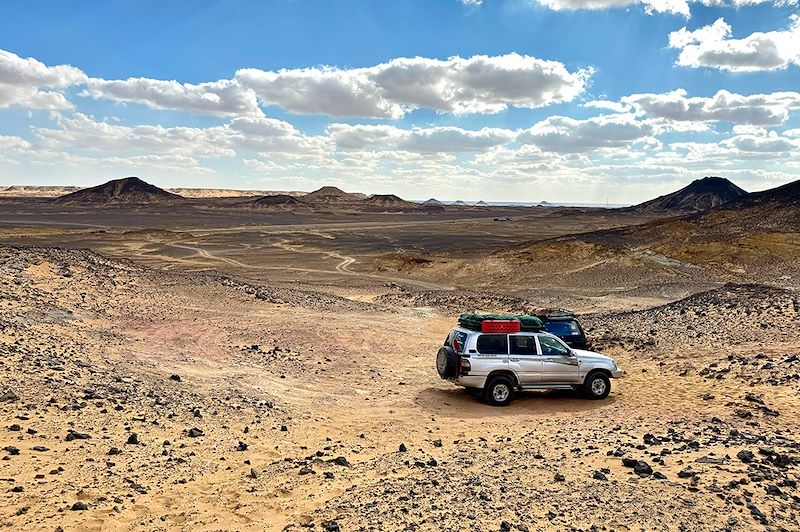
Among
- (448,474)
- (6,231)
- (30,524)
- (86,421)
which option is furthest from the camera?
(6,231)

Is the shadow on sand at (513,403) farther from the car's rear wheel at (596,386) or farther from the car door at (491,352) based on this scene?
the car door at (491,352)

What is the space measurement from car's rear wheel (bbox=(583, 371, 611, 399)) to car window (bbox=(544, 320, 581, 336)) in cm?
413

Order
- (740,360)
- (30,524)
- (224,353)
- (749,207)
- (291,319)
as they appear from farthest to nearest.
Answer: (749,207) < (291,319) < (224,353) < (740,360) < (30,524)

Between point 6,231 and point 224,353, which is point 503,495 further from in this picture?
point 6,231

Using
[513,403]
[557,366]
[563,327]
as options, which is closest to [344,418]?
[513,403]

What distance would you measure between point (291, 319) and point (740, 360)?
549 inches

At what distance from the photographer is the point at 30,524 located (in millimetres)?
6535

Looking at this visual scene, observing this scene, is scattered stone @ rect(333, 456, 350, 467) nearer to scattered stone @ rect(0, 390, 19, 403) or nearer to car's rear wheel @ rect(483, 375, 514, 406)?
car's rear wheel @ rect(483, 375, 514, 406)

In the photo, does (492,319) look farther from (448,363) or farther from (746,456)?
(746,456)

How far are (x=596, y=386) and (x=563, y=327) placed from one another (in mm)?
4523

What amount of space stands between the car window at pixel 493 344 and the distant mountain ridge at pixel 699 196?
176762 millimetres

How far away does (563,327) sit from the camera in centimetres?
1830

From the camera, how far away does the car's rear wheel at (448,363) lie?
13.6 m

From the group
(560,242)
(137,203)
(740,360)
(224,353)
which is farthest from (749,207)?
(137,203)
